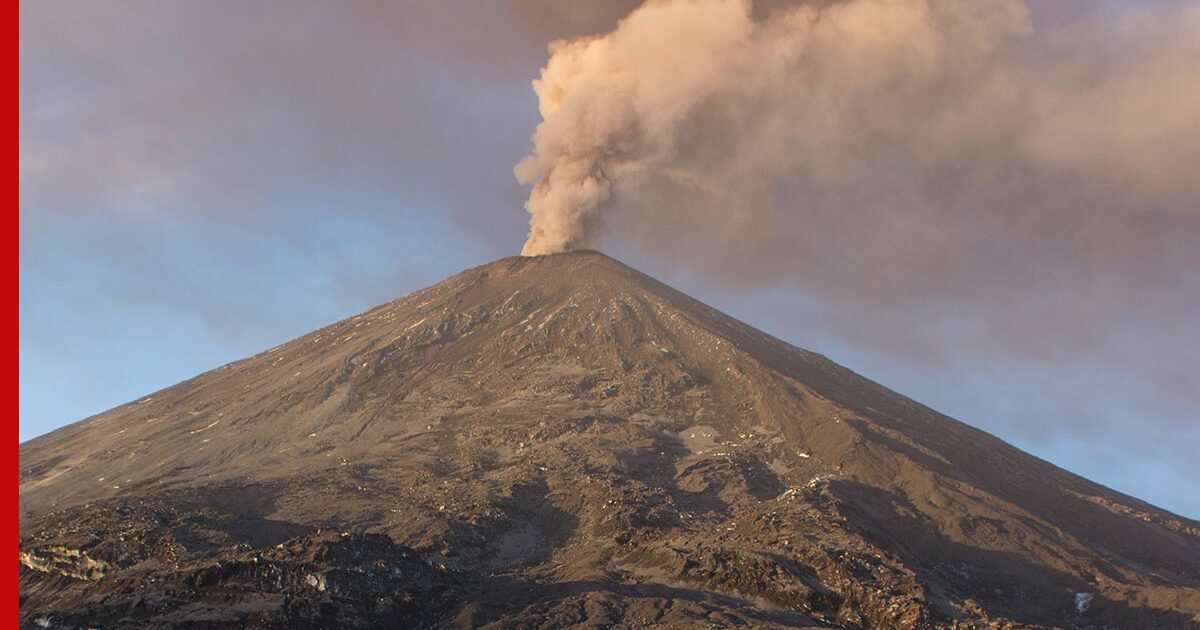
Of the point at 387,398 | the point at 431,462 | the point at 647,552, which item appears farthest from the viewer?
the point at 387,398

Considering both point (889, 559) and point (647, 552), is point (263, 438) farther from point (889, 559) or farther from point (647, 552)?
point (889, 559)

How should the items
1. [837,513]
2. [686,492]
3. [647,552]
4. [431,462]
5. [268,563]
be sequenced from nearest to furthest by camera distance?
[268,563] → [647,552] → [837,513] → [686,492] → [431,462]

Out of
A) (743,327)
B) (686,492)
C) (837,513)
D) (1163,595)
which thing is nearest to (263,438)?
(686,492)

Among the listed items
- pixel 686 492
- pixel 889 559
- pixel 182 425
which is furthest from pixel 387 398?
pixel 889 559

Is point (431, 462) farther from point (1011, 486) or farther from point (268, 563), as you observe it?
point (1011, 486)

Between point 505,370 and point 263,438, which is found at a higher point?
point 505,370

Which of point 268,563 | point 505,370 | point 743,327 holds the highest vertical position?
point 743,327

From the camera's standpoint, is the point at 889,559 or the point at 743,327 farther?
the point at 743,327
